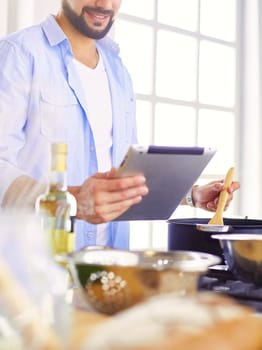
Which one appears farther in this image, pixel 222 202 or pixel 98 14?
pixel 98 14

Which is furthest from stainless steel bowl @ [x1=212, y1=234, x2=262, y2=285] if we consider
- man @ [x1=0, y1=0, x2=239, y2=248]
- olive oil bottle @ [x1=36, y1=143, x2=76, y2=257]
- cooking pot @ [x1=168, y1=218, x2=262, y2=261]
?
man @ [x1=0, y1=0, x2=239, y2=248]

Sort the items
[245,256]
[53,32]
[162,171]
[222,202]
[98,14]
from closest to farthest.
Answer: [245,256]
[162,171]
[222,202]
[53,32]
[98,14]

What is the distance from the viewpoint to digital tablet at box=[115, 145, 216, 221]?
1.21 m

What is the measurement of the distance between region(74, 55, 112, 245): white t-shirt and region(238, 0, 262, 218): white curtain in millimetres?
1182

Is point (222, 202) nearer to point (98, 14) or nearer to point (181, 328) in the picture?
point (98, 14)

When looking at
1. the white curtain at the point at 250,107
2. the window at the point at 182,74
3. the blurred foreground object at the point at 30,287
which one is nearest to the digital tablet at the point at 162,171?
the blurred foreground object at the point at 30,287

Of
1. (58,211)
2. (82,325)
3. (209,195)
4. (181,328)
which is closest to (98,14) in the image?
(209,195)

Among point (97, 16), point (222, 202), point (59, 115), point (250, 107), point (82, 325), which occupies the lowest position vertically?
point (82, 325)

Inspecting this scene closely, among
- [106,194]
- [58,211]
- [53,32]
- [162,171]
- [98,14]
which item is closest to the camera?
[58,211]

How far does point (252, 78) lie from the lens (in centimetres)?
297

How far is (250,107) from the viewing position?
118 inches

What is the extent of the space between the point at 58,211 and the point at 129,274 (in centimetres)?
15

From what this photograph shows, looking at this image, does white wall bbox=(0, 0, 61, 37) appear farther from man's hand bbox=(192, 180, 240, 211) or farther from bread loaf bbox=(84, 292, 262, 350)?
bread loaf bbox=(84, 292, 262, 350)

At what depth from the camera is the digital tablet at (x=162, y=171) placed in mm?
1210
